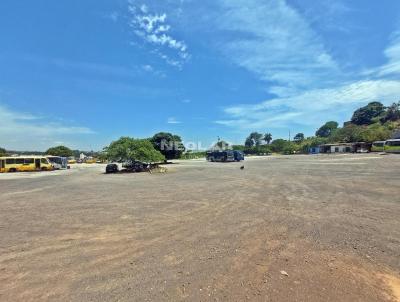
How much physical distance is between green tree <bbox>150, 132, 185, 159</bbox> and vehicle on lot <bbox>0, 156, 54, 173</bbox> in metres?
28.0

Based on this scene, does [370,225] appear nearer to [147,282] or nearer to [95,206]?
[147,282]

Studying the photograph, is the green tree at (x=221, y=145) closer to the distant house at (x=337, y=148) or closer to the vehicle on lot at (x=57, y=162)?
the distant house at (x=337, y=148)

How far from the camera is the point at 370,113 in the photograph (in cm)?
13350

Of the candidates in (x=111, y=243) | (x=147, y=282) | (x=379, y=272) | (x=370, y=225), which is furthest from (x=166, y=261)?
(x=370, y=225)

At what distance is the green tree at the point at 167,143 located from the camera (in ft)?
234

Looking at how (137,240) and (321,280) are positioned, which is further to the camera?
(137,240)

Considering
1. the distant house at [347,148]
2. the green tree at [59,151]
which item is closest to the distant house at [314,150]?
the distant house at [347,148]

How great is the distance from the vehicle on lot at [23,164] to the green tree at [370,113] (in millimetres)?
134435

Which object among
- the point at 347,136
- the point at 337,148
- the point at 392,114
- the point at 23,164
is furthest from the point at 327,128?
the point at 23,164

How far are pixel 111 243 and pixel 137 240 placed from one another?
0.59m

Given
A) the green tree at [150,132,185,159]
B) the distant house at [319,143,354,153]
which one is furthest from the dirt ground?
the distant house at [319,143,354,153]

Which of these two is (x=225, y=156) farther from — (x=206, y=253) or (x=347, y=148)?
(x=206, y=253)

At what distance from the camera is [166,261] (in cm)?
539

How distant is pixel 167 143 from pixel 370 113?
357 ft
